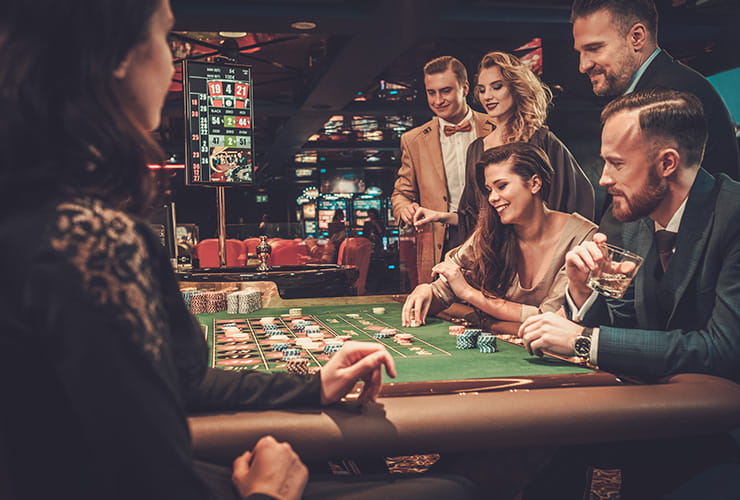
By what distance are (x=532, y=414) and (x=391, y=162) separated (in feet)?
51.9

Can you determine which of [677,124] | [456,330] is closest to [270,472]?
[456,330]

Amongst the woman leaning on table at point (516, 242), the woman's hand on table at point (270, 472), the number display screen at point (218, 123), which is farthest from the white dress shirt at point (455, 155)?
the woman's hand on table at point (270, 472)

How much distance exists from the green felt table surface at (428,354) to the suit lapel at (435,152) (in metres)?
1.39

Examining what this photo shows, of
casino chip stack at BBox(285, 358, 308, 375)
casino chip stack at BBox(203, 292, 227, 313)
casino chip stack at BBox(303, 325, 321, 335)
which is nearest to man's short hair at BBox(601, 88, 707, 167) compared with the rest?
casino chip stack at BBox(285, 358, 308, 375)

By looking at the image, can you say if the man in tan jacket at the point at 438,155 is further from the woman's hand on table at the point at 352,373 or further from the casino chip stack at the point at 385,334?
the woman's hand on table at the point at 352,373

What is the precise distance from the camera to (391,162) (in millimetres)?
16953

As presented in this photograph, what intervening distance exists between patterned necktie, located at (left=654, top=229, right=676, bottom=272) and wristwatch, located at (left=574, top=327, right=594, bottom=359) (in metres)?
0.40

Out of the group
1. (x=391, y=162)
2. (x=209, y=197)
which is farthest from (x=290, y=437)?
(x=209, y=197)

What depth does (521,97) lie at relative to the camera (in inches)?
130

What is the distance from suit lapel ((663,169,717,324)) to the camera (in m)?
1.67

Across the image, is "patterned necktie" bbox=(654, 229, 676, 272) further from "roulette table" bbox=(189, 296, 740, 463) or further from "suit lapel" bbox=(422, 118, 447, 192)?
"suit lapel" bbox=(422, 118, 447, 192)

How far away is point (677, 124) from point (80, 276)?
5.76ft

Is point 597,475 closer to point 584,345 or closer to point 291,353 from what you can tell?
point 584,345

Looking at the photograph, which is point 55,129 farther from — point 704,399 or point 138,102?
point 704,399
